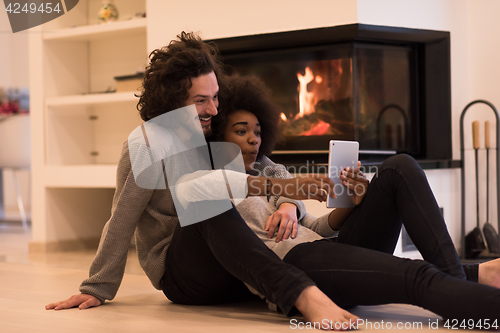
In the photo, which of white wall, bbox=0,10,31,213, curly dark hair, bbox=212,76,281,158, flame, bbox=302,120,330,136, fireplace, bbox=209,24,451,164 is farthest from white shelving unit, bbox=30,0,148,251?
white wall, bbox=0,10,31,213

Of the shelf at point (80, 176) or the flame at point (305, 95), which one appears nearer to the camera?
the flame at point (305, 95)

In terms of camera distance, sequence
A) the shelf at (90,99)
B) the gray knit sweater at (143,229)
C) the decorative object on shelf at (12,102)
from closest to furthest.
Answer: the gray knit sweater at (143,229) → the shelf at (90,99) → the decorative object on shelf at (12,102)

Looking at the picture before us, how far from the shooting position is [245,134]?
5.95 feet

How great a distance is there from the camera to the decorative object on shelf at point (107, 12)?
3.44 metres

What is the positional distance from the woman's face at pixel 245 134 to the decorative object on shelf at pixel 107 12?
1.92m

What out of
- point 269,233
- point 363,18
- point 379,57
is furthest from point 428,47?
point 269,233

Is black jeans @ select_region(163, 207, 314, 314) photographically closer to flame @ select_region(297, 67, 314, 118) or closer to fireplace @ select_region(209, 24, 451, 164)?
fireplace @ select_region(209, 24, 451, 164)

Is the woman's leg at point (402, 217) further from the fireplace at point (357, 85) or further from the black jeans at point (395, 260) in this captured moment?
the fireplace at point (357, 85)

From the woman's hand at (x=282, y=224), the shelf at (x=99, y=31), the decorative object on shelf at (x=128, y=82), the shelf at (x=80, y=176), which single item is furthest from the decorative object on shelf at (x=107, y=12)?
the woman's hand at (x=282, y=224)

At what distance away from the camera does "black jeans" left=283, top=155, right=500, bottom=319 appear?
1.32 metres

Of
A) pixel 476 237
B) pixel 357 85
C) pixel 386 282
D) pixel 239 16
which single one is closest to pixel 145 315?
pixel 386 282

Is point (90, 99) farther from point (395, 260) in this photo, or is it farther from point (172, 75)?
point (395, 260)

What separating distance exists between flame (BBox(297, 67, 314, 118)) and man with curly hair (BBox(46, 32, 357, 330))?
1.09 meters

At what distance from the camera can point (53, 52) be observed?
3541 mm
